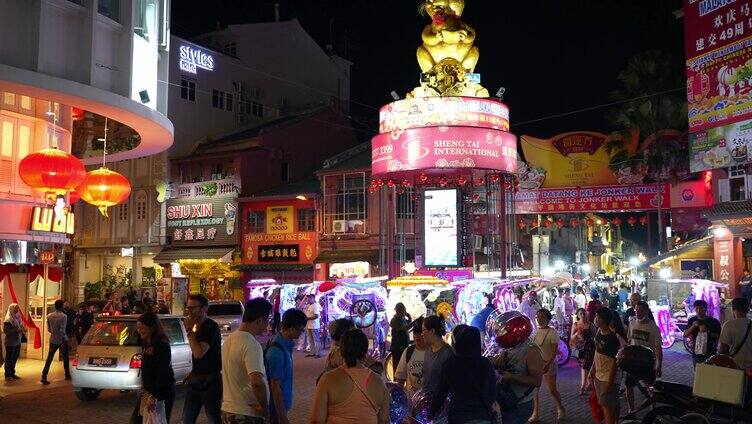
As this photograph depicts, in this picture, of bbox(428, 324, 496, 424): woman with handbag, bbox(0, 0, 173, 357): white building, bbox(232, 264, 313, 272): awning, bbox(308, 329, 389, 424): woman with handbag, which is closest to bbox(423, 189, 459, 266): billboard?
bbox(0, 0, 173, 357): white building

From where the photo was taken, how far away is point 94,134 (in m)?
19.4

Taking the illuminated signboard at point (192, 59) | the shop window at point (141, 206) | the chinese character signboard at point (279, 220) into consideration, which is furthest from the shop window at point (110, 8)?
the shop window at point (141, 206)

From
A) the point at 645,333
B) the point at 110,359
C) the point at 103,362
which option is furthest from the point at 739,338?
the point at 103,362

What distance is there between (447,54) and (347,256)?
43.8 feet

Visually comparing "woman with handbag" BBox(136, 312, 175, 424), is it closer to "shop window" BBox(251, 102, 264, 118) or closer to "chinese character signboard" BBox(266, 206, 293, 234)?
"chinese character signboard" BBox(266, 206, 293, 234)

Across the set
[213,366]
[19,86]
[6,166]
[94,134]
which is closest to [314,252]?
[94,134]

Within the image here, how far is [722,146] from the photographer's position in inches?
1001

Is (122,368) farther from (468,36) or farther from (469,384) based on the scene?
(468,36)

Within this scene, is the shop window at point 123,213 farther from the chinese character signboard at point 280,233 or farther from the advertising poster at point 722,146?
the advertising poster at point 722,146

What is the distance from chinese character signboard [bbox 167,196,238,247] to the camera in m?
39.6

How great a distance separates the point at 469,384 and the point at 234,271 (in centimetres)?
3451

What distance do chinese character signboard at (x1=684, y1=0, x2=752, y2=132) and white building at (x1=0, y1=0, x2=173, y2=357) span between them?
18263mm

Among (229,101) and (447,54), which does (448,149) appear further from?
(229,101)

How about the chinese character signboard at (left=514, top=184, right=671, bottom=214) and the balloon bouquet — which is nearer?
the balloon bouquet
